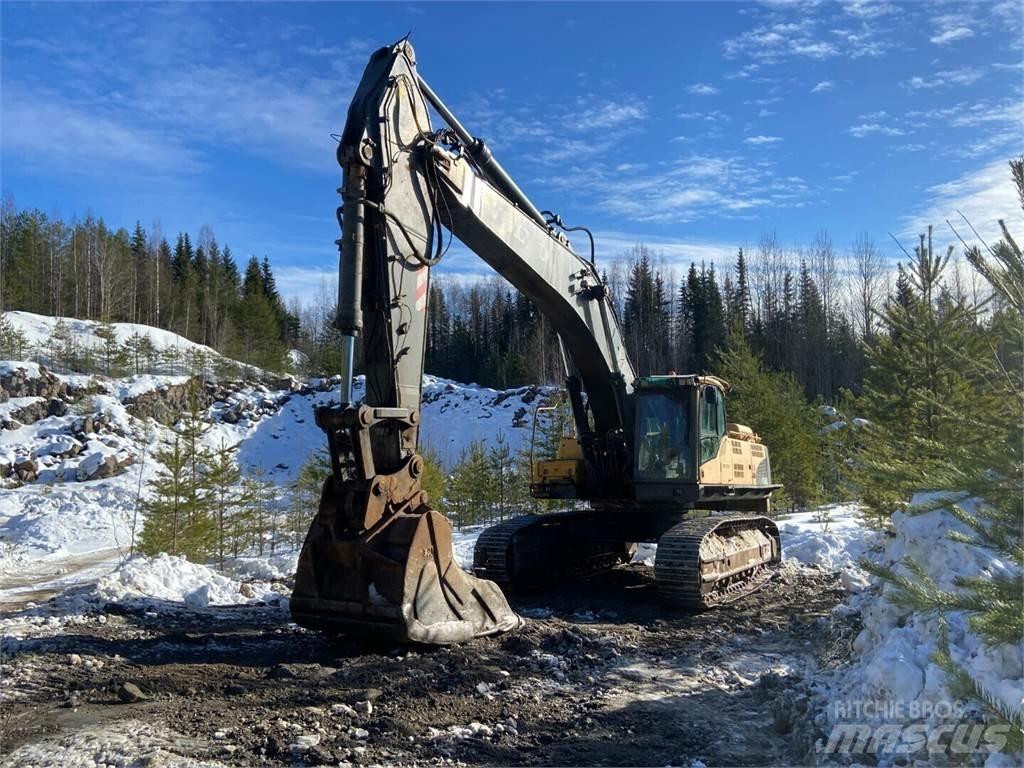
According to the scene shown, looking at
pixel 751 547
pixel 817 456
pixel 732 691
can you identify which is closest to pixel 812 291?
pixel 817 456

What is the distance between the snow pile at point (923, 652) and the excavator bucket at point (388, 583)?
303cm

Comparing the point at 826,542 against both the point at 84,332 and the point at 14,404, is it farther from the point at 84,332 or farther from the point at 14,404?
the point at 84,332

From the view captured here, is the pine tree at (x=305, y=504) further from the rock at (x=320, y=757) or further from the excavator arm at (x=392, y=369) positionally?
the rock at (x=320, y=757)

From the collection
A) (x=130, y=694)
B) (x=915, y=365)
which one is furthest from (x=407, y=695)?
(x=915, y=365)

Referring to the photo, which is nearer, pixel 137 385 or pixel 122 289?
pixel 137 385

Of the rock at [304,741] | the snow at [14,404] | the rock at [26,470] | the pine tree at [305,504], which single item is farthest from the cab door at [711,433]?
the snow at [14,404]

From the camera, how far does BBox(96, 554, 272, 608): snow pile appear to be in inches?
364

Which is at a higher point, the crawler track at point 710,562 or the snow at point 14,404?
the snow at point 14,404

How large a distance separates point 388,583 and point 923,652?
387 centimetres

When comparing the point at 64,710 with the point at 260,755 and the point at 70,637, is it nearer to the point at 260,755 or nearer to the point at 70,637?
the point at 260,755

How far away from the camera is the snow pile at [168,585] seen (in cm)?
924

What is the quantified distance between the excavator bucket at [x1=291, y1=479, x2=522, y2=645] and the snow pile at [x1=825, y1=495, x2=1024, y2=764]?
303 cm

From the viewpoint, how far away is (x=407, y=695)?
5.56m

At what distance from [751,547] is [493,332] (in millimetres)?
63001
